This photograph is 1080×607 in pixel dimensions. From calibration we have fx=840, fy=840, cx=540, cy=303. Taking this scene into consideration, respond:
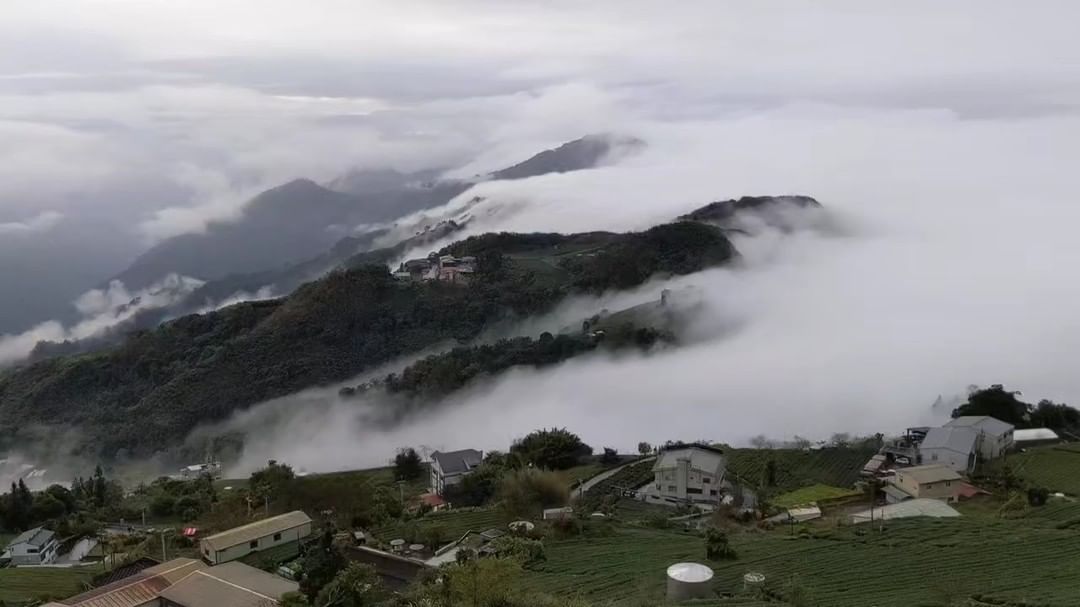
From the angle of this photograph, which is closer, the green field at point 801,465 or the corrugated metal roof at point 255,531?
the corrugated metal roof at point 255,531

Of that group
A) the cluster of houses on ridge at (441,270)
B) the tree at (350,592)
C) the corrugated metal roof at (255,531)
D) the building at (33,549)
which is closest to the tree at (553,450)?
the corrugated metal roof at (255,531)

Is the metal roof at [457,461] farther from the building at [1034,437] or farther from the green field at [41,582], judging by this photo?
the building at [1034,437]

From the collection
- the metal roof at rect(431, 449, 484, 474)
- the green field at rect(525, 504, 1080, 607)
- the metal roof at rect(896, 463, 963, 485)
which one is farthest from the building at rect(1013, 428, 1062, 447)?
the metal roof at rect(431, 449, 484, 474)

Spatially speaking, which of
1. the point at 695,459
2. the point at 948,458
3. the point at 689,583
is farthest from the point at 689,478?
the point at 689,583

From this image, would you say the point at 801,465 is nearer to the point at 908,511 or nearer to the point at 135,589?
the point at 908,511

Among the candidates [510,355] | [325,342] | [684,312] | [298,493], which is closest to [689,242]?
[684,312]

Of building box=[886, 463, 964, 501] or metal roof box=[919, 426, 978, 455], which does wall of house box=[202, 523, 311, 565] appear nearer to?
building box=[886, 463, 964, 501]
